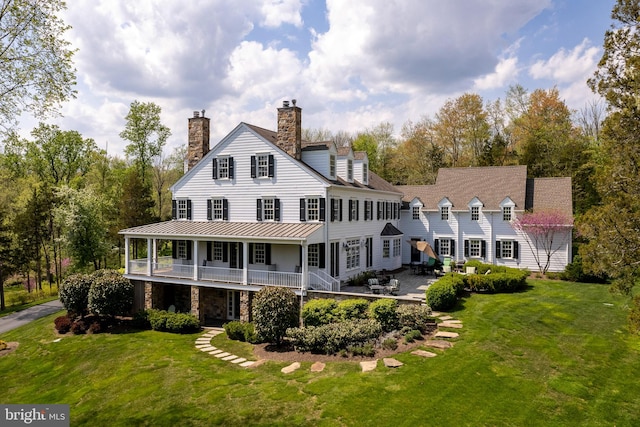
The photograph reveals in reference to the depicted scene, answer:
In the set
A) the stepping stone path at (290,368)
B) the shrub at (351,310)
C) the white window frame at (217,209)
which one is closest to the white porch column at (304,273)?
the shrub at (351,310)

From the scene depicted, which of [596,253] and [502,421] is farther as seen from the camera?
[596,253]

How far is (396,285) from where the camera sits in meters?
21.5

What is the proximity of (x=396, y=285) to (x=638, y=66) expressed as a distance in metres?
14.2

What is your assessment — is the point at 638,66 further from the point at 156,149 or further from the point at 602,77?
the point at 156,149

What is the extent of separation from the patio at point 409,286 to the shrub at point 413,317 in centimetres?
264

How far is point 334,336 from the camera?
15.5 meters

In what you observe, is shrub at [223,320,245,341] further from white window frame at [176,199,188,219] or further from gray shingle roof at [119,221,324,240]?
white window frame at [176,199,188,219]

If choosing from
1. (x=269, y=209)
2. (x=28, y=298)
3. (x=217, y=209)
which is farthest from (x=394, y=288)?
(x=28, y=298)

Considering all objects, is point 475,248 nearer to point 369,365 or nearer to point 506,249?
point 506,249

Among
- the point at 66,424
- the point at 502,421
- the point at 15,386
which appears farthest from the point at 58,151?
the point at 502,421

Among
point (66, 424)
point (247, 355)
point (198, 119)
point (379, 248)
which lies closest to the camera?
point (66, 424)

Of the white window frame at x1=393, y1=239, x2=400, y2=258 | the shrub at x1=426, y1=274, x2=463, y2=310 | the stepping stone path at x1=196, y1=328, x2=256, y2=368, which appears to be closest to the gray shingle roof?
the stepping stone path at x1=196, y1=328, x2=256, y2=368

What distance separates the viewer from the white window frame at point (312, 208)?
22.8 m

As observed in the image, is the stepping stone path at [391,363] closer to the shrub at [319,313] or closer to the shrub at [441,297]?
the shrub at [319,313]
